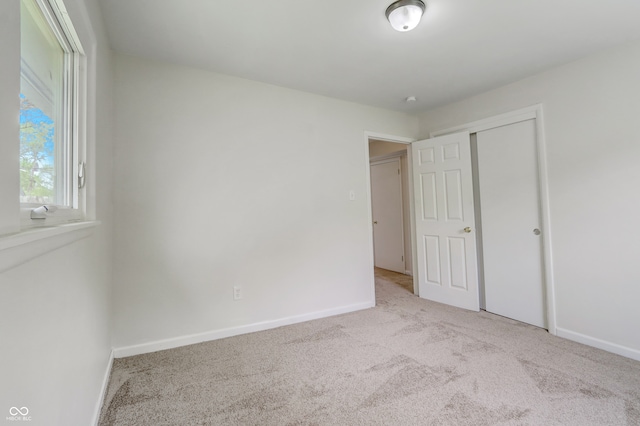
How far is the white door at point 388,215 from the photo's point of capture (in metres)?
5.11

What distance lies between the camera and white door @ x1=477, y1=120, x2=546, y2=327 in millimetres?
2660

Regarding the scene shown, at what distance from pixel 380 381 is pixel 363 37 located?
2.40 meters

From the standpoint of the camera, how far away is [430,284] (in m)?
3.48

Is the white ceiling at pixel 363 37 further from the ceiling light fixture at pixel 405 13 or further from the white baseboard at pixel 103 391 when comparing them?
the white baseboard at pixel 103 391

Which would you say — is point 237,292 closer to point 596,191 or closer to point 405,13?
point 405,13

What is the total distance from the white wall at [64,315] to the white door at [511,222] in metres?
3.44

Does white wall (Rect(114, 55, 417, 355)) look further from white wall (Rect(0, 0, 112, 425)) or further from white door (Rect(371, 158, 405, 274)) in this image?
white door (Rect(371, 158, 405, 274))

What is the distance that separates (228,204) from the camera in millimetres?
2502

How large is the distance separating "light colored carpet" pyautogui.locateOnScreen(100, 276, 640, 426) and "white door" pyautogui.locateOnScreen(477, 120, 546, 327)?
373 mm

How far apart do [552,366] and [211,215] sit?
2.87 metres

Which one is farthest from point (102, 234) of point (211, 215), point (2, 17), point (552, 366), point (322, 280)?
point (552, 366)

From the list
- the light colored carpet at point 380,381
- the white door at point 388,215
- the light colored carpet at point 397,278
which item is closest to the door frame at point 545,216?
the light colored carpet at point 380,381

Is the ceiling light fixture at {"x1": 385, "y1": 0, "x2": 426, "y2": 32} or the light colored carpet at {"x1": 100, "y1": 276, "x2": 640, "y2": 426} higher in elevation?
the ceiling light fixture at {"x1": 385, "y1": 0, "x2": 426, "y2": 32}

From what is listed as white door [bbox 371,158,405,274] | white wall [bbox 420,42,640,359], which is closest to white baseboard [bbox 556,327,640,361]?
white wall [bbox 420,42,640,359]
